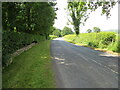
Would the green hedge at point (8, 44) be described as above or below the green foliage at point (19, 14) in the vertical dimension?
below

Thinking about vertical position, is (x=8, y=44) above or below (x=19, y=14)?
below

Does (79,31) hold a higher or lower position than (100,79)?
higher

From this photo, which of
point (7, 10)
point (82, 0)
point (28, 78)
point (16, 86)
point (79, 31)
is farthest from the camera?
point (79, 31)

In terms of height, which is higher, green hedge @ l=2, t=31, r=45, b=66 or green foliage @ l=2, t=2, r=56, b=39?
Answer: green foliage @ l=2, t=2, r=56, b=39

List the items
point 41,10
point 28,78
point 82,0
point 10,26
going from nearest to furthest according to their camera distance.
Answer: point 28,78 < point 82,0 < point 10,26 < point 41,10

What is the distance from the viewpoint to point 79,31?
33.4 m

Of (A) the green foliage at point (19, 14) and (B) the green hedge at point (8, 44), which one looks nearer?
(B) the green hedge at point (8, 44)

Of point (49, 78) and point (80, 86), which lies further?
point (49, 78)

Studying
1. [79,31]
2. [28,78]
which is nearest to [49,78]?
[28,78]

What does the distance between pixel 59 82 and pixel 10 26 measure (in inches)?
464

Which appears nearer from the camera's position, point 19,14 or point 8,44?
point 8,44

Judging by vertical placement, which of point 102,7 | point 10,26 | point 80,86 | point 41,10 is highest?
point 41,10

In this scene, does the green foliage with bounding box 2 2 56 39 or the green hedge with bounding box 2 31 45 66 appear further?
the green foliage with bounding box 2 2 56 39

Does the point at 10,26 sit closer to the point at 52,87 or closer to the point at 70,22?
the point at 52,87
